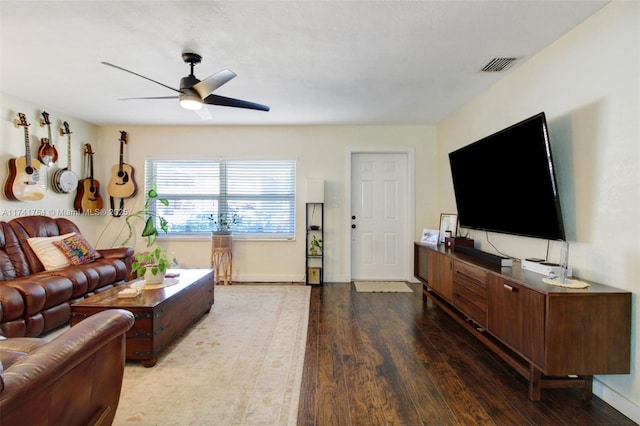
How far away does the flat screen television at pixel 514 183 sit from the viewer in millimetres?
2146

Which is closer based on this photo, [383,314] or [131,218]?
[383,314]

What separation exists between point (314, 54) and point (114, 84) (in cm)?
221

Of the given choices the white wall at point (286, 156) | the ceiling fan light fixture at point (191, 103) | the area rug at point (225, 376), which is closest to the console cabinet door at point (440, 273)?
the white wall at point (286, 156)

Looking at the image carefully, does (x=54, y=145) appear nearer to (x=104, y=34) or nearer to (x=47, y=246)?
(x=47, y=246)

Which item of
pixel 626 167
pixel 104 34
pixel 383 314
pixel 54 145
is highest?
pixel 104 34

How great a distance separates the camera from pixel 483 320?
242 centimetres

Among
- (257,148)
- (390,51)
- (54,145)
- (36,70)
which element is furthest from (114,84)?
(390,51)

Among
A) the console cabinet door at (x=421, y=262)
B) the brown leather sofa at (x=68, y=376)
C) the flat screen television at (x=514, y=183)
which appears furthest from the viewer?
the console cabinet door at (x=421, y=262)

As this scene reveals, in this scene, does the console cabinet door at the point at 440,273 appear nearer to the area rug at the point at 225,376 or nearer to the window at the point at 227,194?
the area rug at the point at 225,376

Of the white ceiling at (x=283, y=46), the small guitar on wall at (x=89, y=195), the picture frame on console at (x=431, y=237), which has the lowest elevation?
the picture frame on console at (x=431, y=237)

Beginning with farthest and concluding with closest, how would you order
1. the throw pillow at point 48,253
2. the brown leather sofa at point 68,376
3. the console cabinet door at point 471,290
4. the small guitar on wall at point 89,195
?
the small guitar on wall at point 89,195 → the throw pillow at point 48,253 → the console cabinet door at point 471,290 → the brown leather sofa at point 68,376

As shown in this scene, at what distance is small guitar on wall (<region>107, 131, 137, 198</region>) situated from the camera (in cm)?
481

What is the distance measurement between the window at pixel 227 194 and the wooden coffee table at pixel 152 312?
6.75 feet

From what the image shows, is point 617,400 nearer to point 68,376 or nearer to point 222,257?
point 68,376
